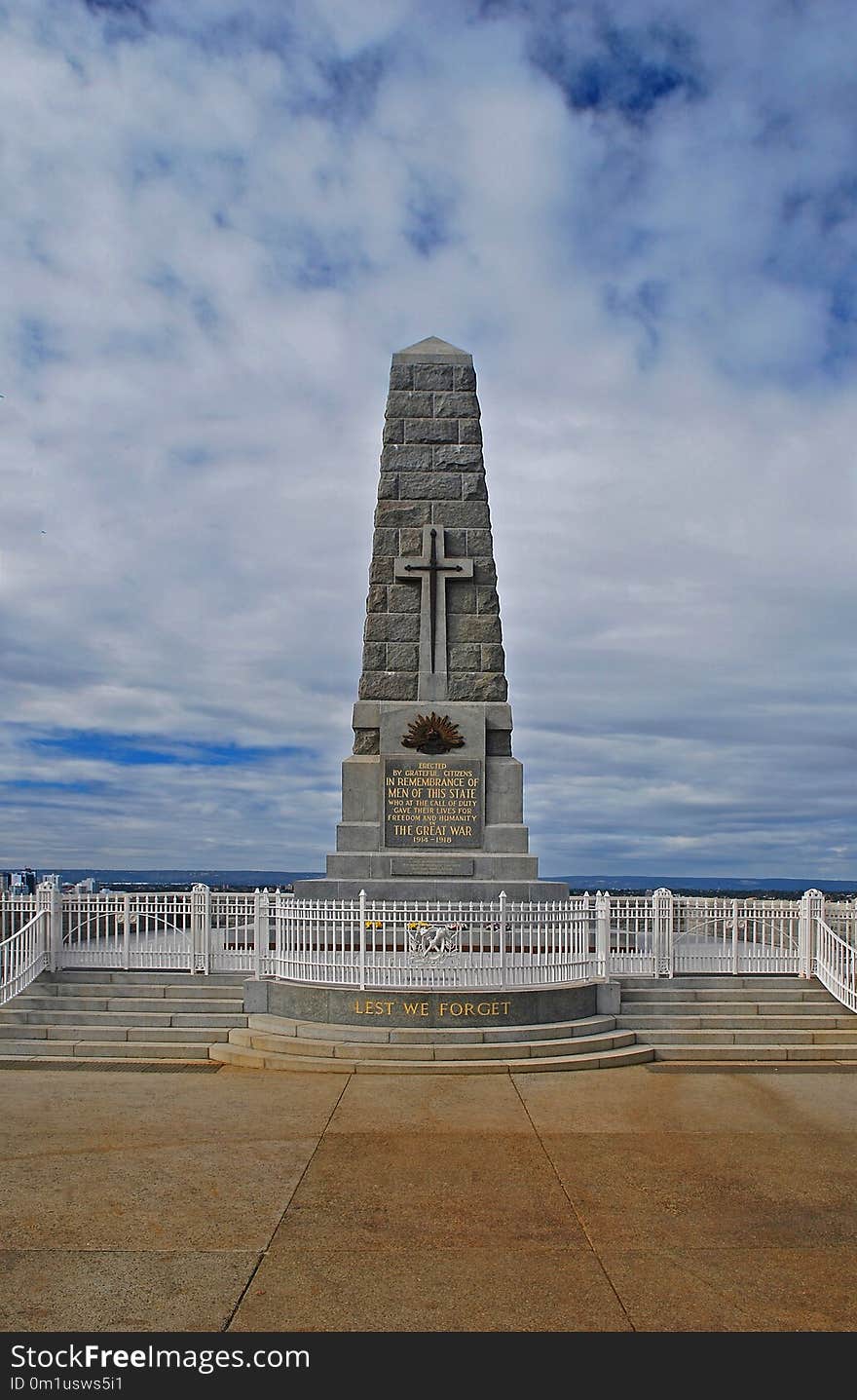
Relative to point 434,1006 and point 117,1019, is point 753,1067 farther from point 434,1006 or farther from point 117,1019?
point 117,1019

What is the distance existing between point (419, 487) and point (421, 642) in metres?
2.53

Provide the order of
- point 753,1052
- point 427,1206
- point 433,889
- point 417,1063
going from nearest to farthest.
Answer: point 427,1206 → point 417,1063 → point 753,1052 → point 433,889

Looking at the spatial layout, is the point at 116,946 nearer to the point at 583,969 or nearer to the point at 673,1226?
the point at 583,969

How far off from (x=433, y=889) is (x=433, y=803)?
4.66ft

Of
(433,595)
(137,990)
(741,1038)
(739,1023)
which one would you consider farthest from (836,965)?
(137,990)

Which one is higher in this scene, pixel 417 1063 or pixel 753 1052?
pixel 417 1063

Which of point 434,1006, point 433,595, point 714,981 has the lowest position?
point 714,981

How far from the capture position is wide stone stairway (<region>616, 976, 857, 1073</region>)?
1098 centimetres

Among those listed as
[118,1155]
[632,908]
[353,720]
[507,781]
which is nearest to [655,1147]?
[118,1155]

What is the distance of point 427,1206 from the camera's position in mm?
6074

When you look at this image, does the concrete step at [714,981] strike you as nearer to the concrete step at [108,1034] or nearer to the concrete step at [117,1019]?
the concrete step at [117,1019]

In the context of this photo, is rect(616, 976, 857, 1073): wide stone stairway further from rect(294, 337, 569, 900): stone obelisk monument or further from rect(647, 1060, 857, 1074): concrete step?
rect(294, 337, 569, 900): stone obelisk monument

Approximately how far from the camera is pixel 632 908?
12789mm

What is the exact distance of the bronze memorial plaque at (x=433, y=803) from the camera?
15.9 metres
